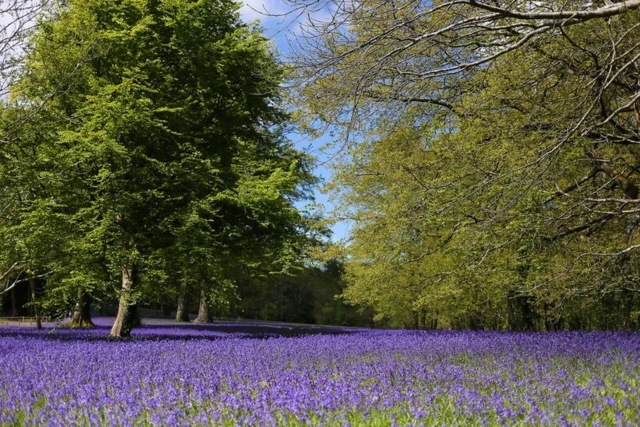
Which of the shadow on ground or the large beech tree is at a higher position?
the large beech tree

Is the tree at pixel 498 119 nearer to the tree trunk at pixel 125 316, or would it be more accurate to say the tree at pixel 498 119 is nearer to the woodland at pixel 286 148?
the woodland at pixel 286 148

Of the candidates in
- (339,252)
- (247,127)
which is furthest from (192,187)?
(339,252)

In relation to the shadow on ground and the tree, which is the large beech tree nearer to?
the shadow on ground

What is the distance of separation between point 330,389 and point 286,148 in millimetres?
15950

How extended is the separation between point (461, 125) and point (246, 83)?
7.84 metres

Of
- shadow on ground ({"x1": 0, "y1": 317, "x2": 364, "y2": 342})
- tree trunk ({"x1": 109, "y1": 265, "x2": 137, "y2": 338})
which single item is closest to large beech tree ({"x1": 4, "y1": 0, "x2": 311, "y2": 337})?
tree trunk ({"x1": 109, "y1": 265, "x2": 137, "y2": 338})

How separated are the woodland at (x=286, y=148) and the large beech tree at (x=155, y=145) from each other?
7cm

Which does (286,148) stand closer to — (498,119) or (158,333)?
(158,333)

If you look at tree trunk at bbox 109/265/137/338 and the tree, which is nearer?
the tree

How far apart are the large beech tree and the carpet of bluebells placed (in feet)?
18.3

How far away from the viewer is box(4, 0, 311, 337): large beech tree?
1266 centimetres

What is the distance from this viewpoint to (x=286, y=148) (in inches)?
786

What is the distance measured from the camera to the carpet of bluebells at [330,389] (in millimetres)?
3830

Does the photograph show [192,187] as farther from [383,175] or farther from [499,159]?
[499,159]
